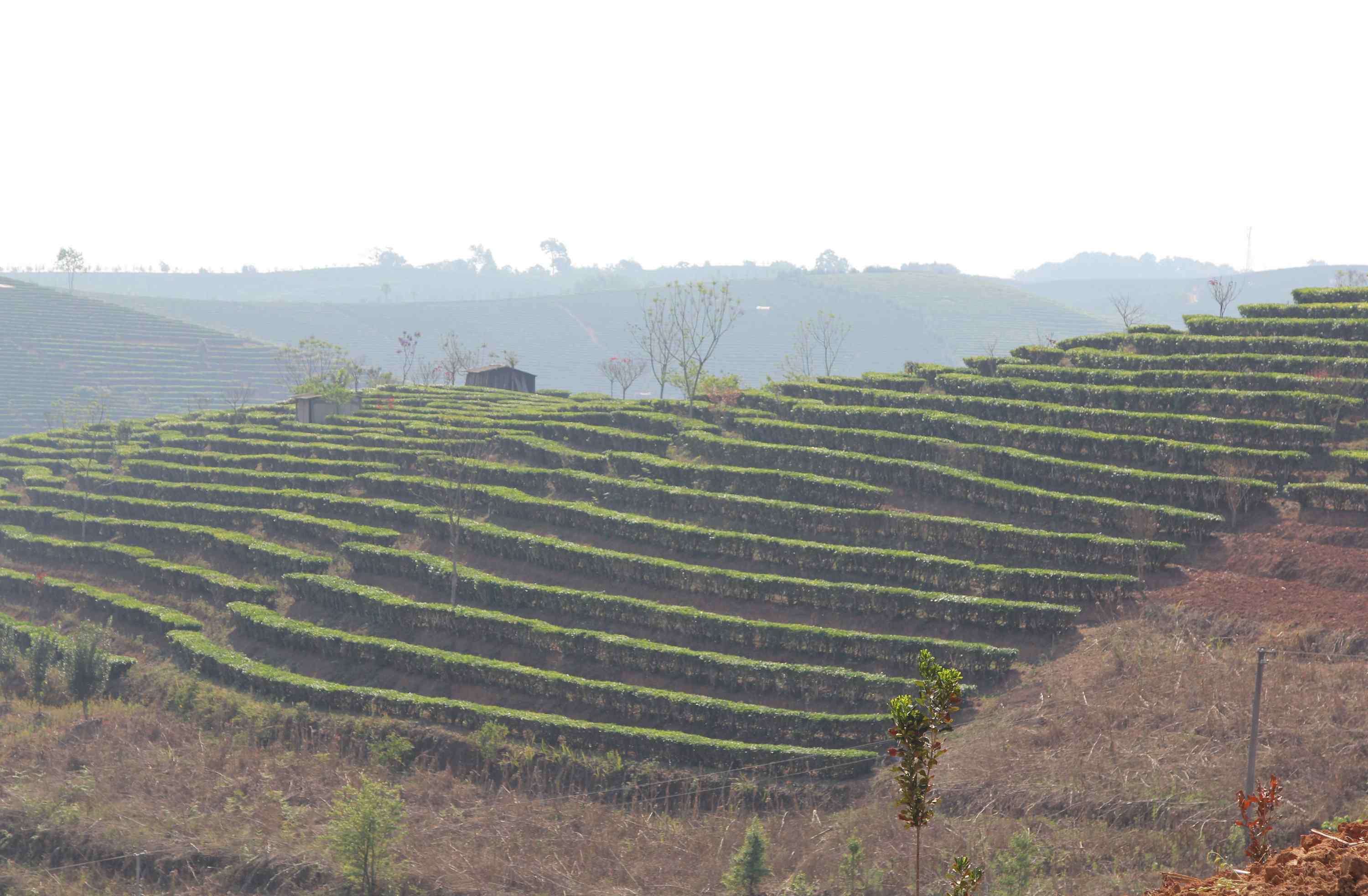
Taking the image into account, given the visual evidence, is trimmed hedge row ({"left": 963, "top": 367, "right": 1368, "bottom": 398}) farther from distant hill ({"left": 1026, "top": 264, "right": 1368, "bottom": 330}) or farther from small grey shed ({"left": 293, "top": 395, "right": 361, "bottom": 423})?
distant hill ({"left": 1026, "top": 264, "right": 1368, "bottom": 330})

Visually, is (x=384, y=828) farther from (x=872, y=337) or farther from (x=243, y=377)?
(x=872, y=337)

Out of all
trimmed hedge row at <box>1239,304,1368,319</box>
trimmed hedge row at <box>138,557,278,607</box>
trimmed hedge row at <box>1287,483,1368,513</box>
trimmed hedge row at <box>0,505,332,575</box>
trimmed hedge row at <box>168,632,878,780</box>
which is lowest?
trimmed hedge row at <box>168,632,878,780</box>

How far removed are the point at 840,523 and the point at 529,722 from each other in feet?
38.7

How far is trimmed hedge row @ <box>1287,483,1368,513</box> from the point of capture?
2950cm

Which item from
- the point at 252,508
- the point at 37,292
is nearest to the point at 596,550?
the point at 252,508

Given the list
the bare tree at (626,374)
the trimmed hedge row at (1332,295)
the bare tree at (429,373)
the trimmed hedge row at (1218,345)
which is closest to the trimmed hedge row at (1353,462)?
the trimmed hedge row at (1218,345)

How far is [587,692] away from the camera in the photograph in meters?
28.4

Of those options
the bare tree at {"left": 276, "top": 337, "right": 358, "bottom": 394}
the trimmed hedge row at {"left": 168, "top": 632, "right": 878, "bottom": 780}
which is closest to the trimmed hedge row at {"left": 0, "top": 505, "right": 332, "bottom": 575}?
the trimmed hedge row at {"left": 168, "top": 632, "right": 878, "bottom": 780}

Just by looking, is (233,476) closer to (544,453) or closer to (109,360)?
(544,453)

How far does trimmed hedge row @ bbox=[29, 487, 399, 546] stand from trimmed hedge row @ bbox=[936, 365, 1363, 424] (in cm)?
2239

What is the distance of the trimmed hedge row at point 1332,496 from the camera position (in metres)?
29.5

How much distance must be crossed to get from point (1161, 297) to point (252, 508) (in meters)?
175

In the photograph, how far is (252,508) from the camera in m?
41.9

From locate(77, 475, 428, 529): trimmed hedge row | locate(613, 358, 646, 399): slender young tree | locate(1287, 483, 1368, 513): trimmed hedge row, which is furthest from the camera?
locate(613, 358, 646, 399): slender young tree
